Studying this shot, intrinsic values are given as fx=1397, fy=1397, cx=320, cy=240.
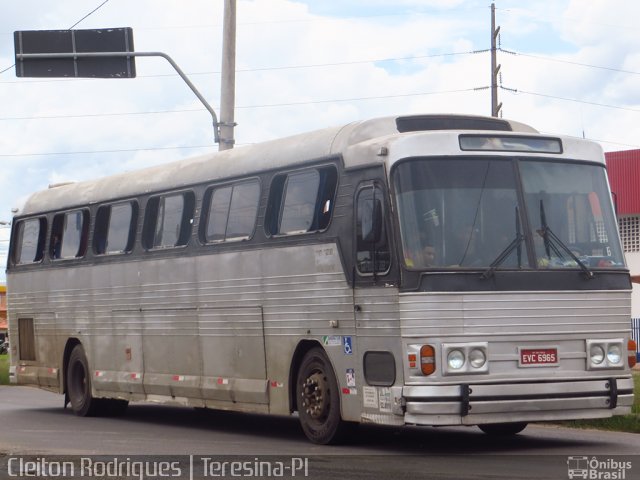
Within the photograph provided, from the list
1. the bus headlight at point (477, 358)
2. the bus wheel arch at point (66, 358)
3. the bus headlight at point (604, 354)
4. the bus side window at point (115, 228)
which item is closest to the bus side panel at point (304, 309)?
the bus headlight at point (477, 358)

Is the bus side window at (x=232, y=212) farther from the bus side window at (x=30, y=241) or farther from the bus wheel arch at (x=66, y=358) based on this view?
the bus side window at (x=30, y=241)

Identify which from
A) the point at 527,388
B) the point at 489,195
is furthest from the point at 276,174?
the point at 527,388

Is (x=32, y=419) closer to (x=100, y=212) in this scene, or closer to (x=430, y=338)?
(x=100, y=212)

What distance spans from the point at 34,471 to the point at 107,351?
810 centimetres

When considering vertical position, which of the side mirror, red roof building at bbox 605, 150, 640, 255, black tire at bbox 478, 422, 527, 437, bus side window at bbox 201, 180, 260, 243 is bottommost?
black tire at bbox 478, 422, 527, 437

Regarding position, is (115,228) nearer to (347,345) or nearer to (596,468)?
(347,345)

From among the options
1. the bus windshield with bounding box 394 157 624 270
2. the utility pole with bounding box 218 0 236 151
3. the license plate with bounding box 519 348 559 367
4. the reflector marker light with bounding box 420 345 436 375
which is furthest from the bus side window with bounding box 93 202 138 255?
the license plate with bounding box 519 348 559 367

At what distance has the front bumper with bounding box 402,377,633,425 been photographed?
13031mm

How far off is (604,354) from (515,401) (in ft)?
3.91

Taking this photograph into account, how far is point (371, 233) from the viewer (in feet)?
44.9

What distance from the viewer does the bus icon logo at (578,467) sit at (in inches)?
453

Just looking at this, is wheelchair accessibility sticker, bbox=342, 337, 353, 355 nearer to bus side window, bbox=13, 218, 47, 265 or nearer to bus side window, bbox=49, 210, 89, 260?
bus side window, bbox=49, 210, 89, 260

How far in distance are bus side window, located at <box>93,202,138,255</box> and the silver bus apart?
1.71 m

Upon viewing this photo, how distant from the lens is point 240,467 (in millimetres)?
12445
